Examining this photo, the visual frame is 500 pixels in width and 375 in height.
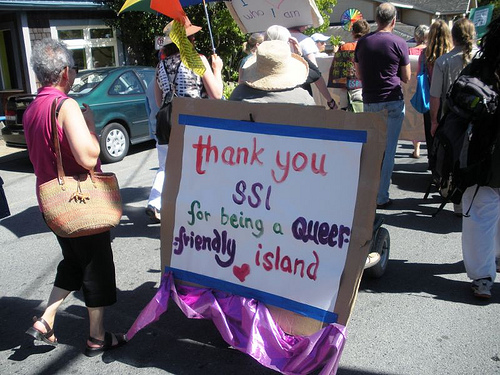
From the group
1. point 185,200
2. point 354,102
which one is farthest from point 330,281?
point 354,102

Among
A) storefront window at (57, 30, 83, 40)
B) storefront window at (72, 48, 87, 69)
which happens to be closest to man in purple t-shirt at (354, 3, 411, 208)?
storefront window at (57, 30, 83, 40)

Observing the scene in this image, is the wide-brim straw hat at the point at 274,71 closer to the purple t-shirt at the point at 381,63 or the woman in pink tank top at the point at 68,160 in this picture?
the woman in pink tank top at the point at 68,160

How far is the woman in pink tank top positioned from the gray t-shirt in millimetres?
937

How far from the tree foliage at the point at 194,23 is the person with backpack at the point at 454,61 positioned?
8956 millimetres

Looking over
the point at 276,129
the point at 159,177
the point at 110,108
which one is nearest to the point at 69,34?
the point at 110,108

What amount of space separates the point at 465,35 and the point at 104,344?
398 cm

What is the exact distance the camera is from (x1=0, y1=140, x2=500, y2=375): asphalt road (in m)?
2.94

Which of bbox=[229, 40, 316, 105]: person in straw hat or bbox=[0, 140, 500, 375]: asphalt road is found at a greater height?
bbox=[229, 40, 316, 105]: person in straw hat

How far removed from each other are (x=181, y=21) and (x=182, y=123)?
87 centimetres

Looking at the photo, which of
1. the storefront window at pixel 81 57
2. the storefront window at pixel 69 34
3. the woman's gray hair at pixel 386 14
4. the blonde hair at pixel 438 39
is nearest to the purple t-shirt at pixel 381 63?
the woman's gray hair at pixel 386 14

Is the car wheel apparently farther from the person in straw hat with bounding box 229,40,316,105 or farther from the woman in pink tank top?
the person in straw hat with bounding box 229,40,316,105

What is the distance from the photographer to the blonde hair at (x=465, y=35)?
4641mm

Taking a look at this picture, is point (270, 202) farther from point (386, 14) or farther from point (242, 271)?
point (386, 14)

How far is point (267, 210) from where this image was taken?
2797mm
